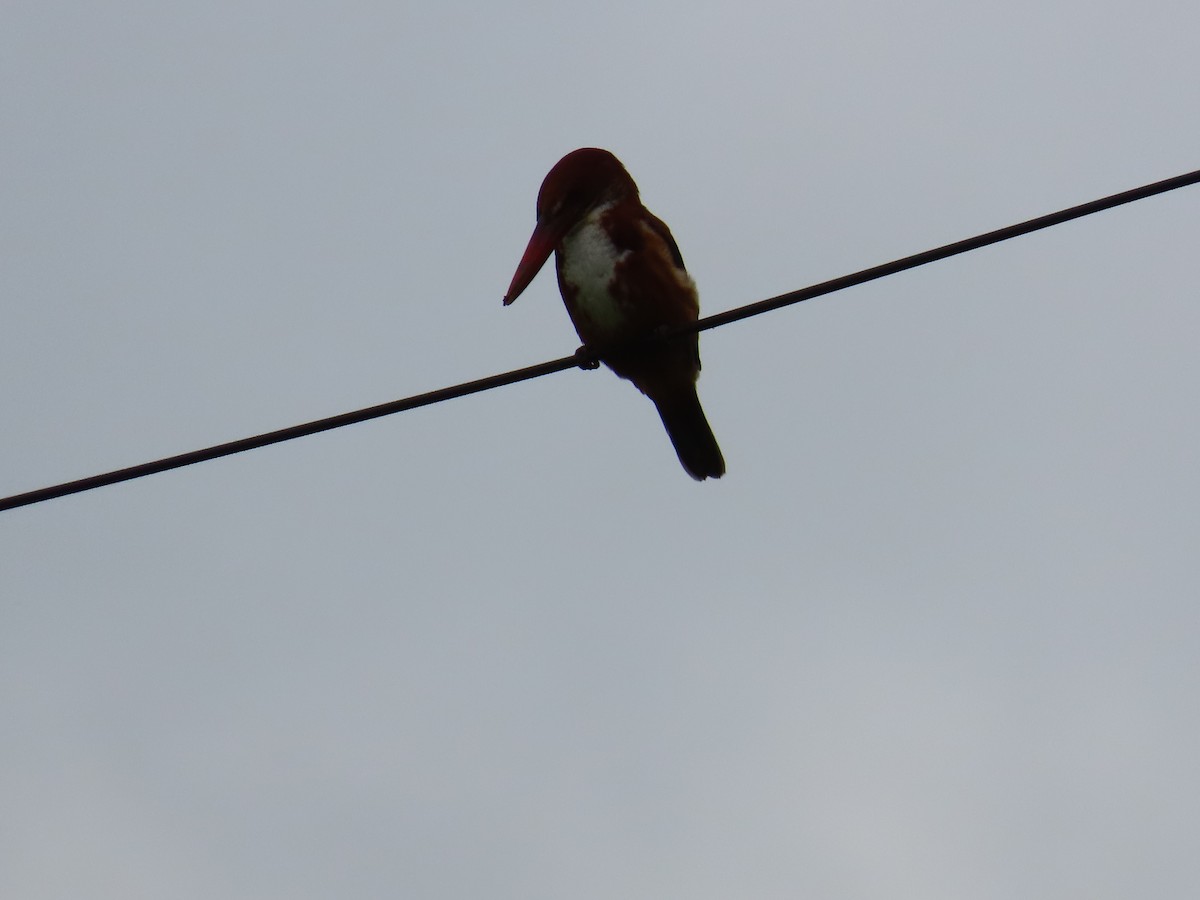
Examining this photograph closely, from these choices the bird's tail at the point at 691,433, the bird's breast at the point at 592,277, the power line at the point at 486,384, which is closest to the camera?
the power line at the point at 486,384

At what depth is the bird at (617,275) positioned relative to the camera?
5.09 meters

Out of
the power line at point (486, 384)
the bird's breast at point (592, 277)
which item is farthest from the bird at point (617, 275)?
the power line at point (486, 384)

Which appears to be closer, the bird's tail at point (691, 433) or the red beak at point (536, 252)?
the red beak at point (536, 252)

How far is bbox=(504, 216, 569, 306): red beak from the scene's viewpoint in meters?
5.17

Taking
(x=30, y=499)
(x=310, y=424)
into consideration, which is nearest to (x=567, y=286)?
(x=310, y=424)

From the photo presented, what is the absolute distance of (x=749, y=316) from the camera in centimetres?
368

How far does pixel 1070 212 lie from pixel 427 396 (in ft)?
4.98

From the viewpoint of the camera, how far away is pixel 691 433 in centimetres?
571

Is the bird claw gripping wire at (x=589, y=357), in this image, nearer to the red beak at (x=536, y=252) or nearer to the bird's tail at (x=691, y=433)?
the red beak at (x=536, y=252)

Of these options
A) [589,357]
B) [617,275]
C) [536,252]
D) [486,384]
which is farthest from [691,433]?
[486,384]

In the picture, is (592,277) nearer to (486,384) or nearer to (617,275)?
(617,275)

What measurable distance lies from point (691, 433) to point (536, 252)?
0.99 metres

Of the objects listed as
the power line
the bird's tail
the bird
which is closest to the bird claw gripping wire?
the bird

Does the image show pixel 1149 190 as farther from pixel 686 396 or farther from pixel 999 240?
pixel 686 396
